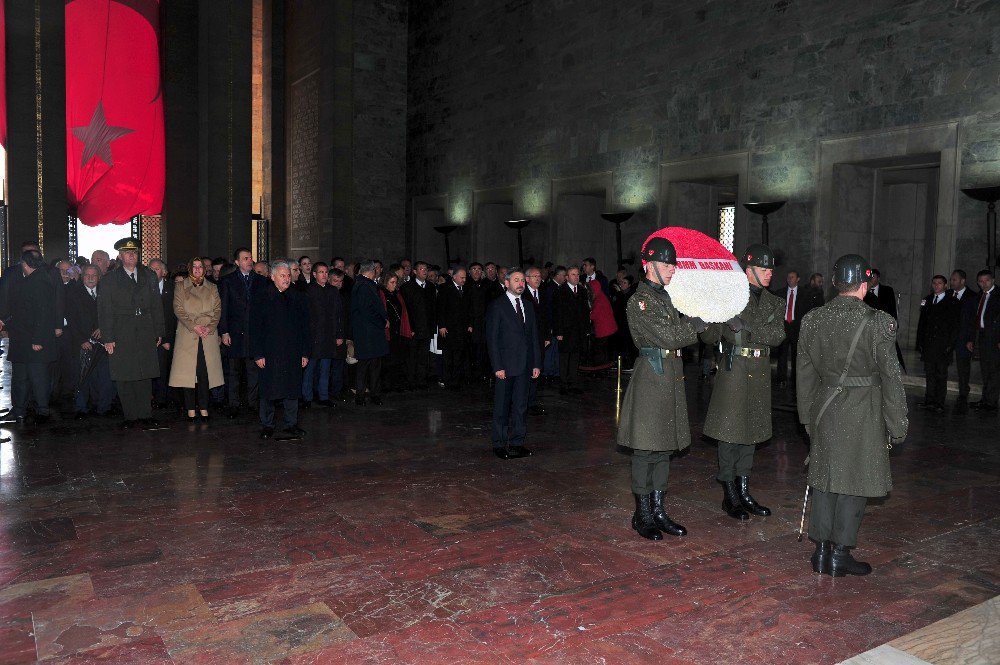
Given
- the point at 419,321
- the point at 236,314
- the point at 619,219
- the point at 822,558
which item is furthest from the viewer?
the point at 619,219

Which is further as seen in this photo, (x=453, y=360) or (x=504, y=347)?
(x=453, y=360)

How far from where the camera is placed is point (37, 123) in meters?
12.2

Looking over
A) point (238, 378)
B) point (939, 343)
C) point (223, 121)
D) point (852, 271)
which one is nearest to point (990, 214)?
point (939, 343)

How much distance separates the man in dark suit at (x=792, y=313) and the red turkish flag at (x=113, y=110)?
13.6 metres

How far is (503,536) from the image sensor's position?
4719mm

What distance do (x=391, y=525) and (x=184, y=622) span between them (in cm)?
156

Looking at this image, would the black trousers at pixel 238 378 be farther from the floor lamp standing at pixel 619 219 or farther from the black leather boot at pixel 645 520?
the floor lamp standing at pixel 619 219

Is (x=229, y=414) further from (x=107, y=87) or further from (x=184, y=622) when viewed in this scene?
(x=107, y=87)

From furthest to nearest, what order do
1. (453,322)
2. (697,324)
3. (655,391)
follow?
(453,322) < (655,391) < (697,324)

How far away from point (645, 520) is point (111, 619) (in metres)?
2.81

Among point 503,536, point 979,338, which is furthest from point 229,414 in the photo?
point 979,338

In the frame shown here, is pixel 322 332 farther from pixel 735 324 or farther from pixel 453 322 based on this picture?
pixel 735 324

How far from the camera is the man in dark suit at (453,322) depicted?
10867mm

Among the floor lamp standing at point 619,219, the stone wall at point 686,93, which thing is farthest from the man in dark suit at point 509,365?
the floor lamp standing at point 619,219
